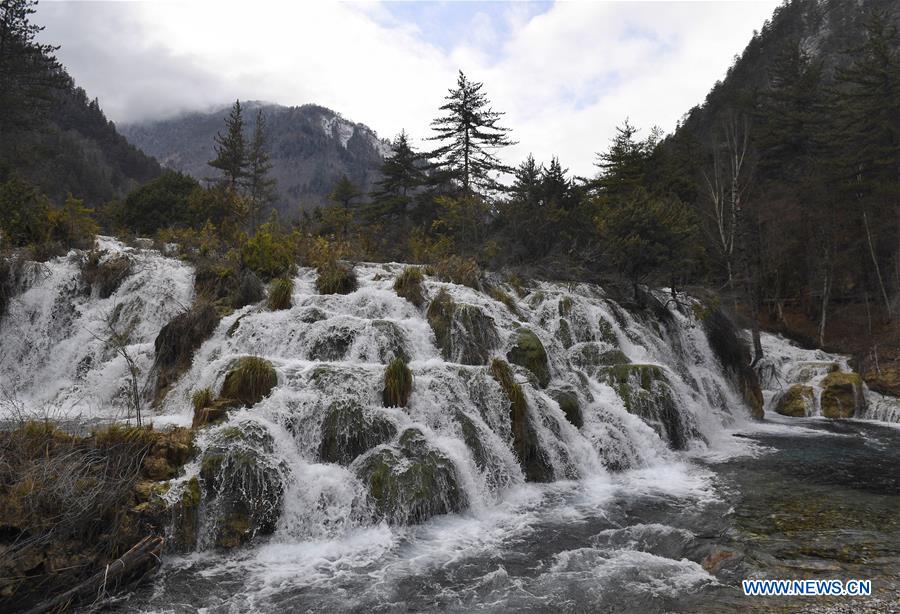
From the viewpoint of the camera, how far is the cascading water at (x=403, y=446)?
5.79 metres

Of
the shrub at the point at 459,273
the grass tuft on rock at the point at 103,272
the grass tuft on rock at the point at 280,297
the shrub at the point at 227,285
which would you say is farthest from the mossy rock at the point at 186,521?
the shrub at the point at 459,273

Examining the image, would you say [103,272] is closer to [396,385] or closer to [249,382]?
[249,382]

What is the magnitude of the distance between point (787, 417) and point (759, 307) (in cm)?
1295

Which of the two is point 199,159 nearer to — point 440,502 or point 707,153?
point 707,153

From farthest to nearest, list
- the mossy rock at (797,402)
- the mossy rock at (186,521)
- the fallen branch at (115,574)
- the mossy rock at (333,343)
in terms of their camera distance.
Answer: the mossy rock at (797,402) < the mossy rock at (333,343) < the mossy rock at (186,521) < the fallen branch at (115,574)

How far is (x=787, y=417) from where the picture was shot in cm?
1681

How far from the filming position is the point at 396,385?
8953mm

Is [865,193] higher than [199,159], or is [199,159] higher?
[199,159]

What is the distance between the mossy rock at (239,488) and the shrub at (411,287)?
280 inches

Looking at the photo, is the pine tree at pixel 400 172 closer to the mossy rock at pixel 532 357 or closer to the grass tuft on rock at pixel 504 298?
the grass tuft on rock at pixel 504 298

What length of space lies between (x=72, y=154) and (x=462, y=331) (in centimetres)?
5128

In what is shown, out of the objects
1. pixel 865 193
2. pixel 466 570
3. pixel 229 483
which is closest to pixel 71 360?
pixel 229 483

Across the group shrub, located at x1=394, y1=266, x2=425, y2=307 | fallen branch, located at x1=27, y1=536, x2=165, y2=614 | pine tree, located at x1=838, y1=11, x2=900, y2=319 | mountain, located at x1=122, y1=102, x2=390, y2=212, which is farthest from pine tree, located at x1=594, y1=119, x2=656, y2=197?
mountain, located at x1=122, y1=102, x2=390, y2=212

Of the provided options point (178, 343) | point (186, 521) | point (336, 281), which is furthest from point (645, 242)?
point (186, 521)
